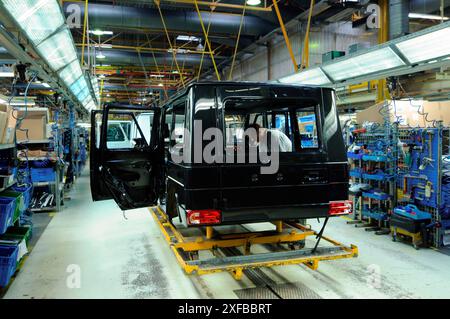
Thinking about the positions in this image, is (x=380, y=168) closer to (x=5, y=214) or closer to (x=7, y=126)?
(x=5, y=214)

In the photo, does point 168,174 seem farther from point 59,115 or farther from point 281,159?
point 59,115

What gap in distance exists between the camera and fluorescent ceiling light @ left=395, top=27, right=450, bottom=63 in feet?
13.5

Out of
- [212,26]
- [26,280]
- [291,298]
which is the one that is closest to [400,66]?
[291,298]

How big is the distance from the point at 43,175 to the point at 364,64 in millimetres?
6788

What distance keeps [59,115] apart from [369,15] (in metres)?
9.65

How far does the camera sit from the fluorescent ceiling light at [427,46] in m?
4.10

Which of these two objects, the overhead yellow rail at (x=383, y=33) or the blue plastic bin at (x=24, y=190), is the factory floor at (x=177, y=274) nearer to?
the blue plastic bin at (x=24, y=190)

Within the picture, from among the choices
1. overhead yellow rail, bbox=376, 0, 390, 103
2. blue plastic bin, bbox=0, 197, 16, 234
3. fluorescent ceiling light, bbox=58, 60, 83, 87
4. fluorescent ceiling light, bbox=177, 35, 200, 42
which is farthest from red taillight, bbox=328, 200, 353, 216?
fluorescent ceiling light, bbox=177, 35, 200, 42

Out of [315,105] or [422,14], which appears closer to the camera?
[315,105]

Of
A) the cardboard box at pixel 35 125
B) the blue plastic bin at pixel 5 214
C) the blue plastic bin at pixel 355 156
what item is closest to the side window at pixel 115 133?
the cardboard box at pixel 35 125

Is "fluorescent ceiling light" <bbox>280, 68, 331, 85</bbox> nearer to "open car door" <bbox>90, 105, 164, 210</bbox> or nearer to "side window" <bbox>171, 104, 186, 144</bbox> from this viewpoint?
"side window" <bbox>171, 104, 186, 144</bbox>

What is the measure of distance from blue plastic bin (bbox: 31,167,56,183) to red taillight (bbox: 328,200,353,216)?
20.8 ft

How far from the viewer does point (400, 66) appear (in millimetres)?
4938
